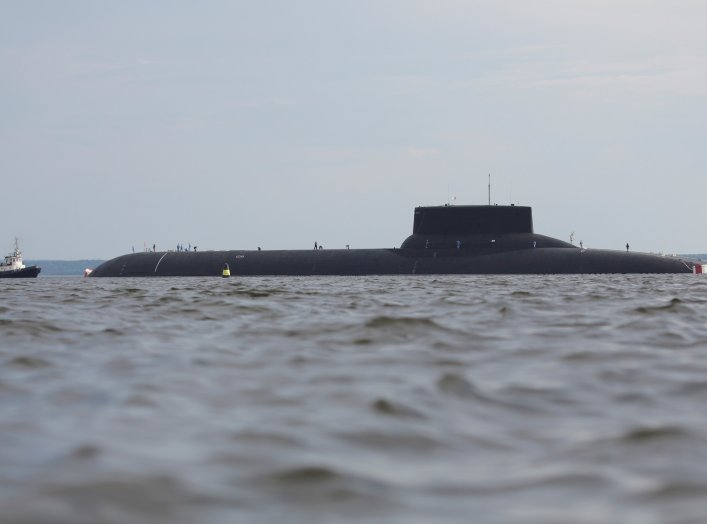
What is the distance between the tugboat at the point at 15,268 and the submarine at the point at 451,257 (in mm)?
49345

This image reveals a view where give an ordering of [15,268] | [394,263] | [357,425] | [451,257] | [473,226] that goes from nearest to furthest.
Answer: [357,425] < [451,257] < [394,263] < [473,226] < [15,268]

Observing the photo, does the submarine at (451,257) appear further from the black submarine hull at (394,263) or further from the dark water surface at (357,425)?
the dark water surface at (357,425)

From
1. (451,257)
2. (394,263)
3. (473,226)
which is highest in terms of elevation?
(473,226)

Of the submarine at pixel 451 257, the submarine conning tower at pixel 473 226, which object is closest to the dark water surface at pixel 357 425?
the submarine at pixel 451 257

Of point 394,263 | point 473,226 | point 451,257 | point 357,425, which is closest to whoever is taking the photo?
point 357,425

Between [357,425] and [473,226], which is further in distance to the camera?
[473,226]

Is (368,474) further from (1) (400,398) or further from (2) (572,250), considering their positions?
(2) (572,250)

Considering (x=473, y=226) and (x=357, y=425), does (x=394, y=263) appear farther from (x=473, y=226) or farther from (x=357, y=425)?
(x=357, y=425)

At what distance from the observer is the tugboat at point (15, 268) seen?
107938 millimetres

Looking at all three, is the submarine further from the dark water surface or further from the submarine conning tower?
the dark water surface

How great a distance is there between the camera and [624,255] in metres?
53.9

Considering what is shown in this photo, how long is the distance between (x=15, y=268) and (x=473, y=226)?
69.7 metres

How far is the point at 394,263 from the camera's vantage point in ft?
182

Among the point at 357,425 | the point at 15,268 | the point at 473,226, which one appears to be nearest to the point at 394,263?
the point at 473,226
